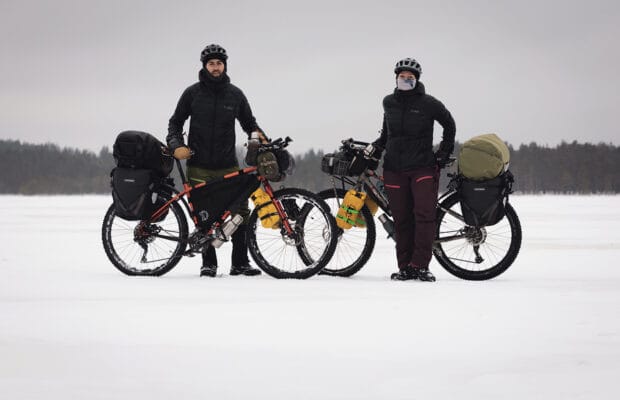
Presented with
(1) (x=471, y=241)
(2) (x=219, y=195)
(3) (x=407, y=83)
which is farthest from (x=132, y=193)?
(1) (x=471, y=241)

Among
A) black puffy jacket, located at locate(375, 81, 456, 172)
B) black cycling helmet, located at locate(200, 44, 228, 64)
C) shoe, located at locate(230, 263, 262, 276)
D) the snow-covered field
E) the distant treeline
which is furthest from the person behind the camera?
the distant treeline

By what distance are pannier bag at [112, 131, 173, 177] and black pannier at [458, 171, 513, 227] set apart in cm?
304

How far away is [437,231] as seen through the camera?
661cm

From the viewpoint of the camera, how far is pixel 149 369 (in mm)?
3307

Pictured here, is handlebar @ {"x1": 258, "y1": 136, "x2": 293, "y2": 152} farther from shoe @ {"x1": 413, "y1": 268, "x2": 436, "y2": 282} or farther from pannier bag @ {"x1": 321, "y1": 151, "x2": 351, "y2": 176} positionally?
shoe @ {"x1": 413, "y1": 268, "x2": 436, "y2": 282}

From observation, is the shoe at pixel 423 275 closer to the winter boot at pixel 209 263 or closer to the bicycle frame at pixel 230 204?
the bicycle frame at pixel 230 204

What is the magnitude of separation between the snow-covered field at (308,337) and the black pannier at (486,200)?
0.63 meters

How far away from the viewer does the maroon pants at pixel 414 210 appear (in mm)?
6336

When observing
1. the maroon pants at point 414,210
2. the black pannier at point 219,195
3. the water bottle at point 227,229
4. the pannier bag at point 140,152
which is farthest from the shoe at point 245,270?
the maroon pants at point 414,210

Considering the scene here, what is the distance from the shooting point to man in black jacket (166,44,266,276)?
6.54m

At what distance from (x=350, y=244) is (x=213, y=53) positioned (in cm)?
239

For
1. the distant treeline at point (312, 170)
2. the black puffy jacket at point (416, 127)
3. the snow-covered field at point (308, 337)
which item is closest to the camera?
the snow-covered field at point (308, 337)

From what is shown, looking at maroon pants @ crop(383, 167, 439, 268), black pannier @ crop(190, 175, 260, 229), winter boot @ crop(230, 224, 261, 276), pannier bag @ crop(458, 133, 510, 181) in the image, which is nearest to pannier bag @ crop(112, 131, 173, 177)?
black pannier @ crop(190, 175, 260, 229)

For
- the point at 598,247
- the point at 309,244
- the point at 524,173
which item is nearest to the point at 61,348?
the point at 309,244
